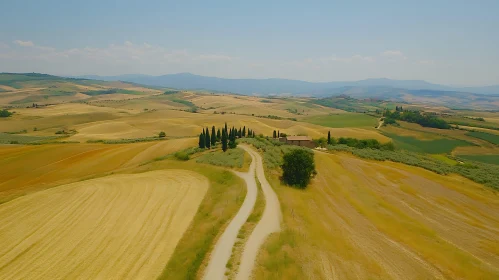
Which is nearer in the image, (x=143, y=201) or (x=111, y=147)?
(x=143, y=201)

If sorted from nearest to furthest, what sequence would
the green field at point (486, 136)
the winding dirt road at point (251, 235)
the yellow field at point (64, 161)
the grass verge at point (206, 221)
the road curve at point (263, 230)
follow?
1. the grass verge at point (206, 221)
2. the winding dirt road at point (251, 235)
3. the road curve at point (263, 230)
4. the yellow field at point (64, 161)
5. the green field at point (486, 136)

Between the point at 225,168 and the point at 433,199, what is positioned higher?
the point at 225,168

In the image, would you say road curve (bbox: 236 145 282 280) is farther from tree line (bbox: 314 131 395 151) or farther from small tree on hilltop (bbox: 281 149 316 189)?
tree line (bbox: 314 131 395 151)

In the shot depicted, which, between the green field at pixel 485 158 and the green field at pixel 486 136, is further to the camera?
the green field at pixel 486 136

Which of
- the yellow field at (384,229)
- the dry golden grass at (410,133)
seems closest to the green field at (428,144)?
the dry golden grass at (410,133)

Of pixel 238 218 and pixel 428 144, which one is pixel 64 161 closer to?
pixel 238 218

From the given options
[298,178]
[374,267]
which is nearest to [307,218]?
[374,267]

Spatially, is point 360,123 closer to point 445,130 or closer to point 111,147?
point 445,130

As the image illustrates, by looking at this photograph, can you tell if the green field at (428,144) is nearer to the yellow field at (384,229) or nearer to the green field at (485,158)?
the green field at (485,158)

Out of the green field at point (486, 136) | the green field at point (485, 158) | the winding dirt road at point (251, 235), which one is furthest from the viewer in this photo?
the green field at point (486, 136)
